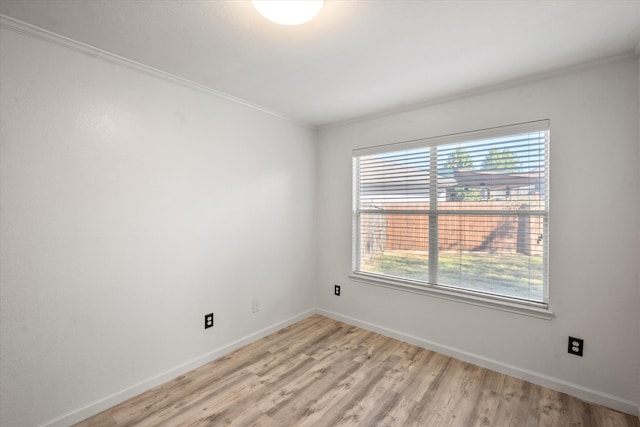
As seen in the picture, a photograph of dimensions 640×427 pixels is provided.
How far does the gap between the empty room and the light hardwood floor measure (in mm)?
20

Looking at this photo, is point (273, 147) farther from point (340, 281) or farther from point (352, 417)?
point (352, 417)

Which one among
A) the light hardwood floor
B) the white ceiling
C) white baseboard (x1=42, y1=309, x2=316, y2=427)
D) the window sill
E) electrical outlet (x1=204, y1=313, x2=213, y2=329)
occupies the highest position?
the white ceiling

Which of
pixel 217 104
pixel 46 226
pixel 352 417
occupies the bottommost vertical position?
pixel 352 417

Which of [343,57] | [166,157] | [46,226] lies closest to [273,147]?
[166,157]

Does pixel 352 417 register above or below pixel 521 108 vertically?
below

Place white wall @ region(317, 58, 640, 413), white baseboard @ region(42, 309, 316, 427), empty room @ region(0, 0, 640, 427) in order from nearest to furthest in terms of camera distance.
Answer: empty room @ region(0, 0, 640, 427), white baseboard @ region(42, 309, 316, 427), white wall @ region(317, 58, 640, 413)

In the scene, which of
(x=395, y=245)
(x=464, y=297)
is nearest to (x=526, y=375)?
(x=464, y=297)

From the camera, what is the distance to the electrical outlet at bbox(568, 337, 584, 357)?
2105mm

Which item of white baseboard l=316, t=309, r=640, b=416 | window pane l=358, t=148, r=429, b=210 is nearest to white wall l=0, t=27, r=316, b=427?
window pane l=358, t=148, r=429, b=210

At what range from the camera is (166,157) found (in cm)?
229

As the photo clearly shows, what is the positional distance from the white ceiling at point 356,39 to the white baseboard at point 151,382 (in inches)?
91.5

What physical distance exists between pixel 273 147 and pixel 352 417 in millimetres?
2513

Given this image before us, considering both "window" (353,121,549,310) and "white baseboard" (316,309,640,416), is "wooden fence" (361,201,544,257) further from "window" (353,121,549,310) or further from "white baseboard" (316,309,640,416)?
"white baseboard" (316,309,640,416)

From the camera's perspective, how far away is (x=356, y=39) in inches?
70.3
